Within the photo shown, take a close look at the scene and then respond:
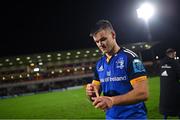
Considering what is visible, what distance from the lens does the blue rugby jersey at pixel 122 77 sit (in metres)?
3.27

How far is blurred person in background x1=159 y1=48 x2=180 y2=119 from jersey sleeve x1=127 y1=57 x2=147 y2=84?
5.36m

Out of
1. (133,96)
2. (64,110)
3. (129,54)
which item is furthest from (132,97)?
(64,110)

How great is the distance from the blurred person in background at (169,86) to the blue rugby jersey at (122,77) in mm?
5185

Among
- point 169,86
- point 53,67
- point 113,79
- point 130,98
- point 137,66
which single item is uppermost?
point 53,67

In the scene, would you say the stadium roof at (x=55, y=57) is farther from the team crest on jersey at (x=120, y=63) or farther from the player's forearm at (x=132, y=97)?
the player's forearm at (x=132, y=97)

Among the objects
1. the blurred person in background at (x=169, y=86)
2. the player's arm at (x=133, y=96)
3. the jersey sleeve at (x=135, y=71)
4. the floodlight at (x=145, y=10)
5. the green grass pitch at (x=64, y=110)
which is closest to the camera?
the player's arm at (x=133, y=96)

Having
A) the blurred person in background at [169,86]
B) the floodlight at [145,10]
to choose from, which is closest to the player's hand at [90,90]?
the blurred person in background at [169,86]

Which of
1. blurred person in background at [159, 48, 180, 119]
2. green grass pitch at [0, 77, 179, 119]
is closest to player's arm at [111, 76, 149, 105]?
blurred person in background at [159, 48, 180, 119]

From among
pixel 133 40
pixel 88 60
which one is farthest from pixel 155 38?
pixel 88 60

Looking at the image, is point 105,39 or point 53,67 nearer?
point 105,39

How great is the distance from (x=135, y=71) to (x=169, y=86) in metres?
5.74

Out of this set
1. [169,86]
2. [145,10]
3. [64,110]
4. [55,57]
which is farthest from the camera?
[55,57]

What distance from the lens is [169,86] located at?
8.68 meters

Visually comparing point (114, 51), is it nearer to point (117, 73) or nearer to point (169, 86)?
point (117, 73)
